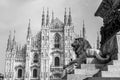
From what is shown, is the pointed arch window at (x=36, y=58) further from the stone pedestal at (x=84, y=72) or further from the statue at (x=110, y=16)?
the stone pedestal at (x=84, y=72)

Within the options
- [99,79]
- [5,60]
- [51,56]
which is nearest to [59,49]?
[51,56]

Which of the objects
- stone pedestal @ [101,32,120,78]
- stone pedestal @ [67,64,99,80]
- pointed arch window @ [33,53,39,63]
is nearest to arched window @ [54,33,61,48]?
pointed arch window @ [33,53,39,63]

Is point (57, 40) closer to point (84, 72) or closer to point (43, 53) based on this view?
point (43, 53)

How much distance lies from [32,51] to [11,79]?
21.4ft

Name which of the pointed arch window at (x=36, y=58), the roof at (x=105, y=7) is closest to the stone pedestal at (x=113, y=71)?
the roof at (x=105, y=7)

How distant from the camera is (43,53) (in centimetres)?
4362

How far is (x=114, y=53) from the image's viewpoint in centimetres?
591

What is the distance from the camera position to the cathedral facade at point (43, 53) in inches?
1695

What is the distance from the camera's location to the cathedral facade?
4306 cm

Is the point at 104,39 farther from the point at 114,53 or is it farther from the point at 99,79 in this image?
the point at 99,79

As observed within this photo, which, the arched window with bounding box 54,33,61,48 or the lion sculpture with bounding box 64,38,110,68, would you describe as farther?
the arched window with bounding box 54,33,61,48

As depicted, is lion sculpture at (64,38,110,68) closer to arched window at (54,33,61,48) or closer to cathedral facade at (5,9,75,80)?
cathedral facade at (5,9,75,80)

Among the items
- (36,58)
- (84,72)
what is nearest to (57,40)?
(36,58)

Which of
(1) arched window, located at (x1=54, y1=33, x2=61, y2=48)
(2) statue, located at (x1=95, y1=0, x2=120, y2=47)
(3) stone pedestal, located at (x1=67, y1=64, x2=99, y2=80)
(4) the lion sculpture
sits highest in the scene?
(1) arched window, located at (x1=54, y1=33, x2=61, y2=48)
